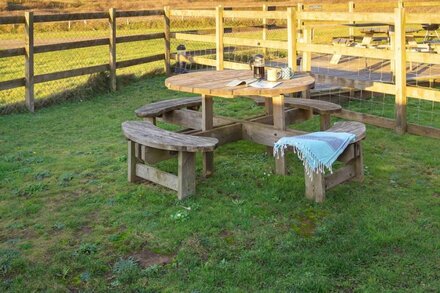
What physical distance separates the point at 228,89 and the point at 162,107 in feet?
4.64

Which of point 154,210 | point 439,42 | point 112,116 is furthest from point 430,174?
point 439,42

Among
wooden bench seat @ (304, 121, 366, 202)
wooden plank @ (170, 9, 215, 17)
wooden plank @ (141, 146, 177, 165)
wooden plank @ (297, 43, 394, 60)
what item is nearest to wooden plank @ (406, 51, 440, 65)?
wooden plank @ (297, 43, 394, 60)

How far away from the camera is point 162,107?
6.75 metres

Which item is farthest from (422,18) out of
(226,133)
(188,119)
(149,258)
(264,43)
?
(149,258)

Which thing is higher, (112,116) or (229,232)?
(112,116)

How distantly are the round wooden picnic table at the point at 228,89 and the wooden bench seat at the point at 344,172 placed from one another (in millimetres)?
585

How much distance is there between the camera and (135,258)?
162 inches

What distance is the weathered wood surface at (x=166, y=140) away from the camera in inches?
197

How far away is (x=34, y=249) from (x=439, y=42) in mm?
9781

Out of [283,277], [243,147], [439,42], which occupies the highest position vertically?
[439,42]

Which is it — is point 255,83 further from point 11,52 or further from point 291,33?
point 11,52

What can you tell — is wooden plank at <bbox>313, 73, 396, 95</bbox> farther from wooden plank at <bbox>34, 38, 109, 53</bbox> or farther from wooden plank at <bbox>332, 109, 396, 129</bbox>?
wooden plank at <bbox>34, 38, 109, 53</bbox>

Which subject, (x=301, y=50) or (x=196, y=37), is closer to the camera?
(x=301, y=50)

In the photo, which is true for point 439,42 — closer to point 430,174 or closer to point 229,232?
point 430,174
